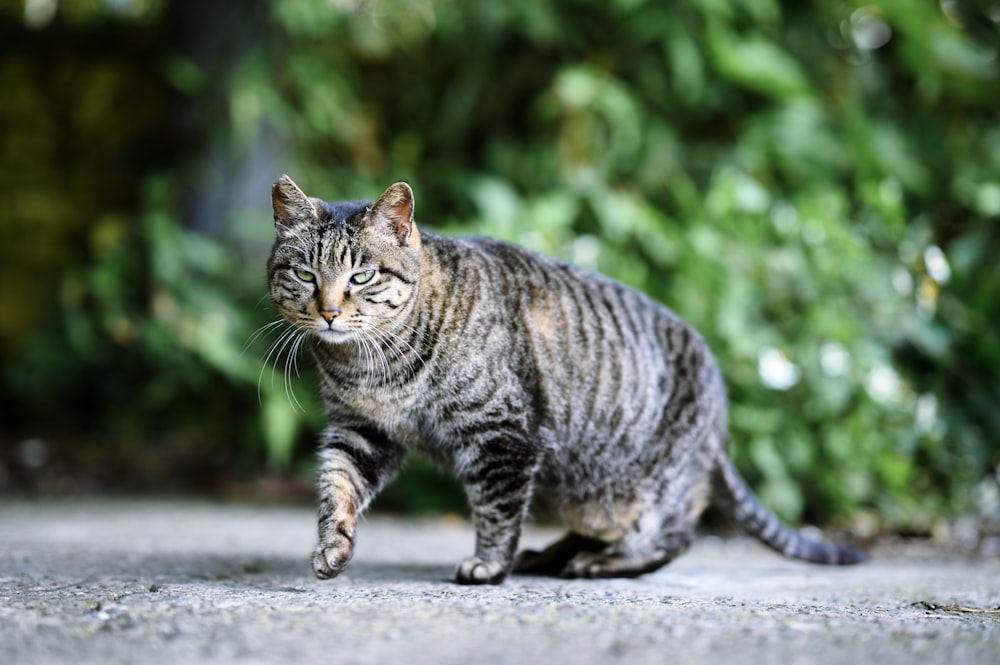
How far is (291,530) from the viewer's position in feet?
13.2

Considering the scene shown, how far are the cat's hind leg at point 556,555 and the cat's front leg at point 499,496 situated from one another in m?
0.33

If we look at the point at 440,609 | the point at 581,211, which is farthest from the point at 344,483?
the point at 581,211

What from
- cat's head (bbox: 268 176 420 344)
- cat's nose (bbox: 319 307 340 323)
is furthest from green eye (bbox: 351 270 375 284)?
cat's nose (bbox: 319 307 340 323)

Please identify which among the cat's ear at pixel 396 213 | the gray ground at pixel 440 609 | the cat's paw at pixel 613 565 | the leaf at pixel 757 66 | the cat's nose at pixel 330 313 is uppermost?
the leaf at pixel 757 66

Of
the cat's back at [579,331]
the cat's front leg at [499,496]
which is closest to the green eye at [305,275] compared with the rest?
the cat's back at [579,331]

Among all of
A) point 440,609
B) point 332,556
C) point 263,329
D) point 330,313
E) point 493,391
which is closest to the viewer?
point 440,609

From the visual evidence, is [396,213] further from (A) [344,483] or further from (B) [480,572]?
(B) [480,572]

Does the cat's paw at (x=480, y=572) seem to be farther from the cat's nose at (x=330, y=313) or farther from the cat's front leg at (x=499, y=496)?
the cat's nose at (x=330, y=313)

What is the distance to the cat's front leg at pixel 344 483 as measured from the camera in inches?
98.4

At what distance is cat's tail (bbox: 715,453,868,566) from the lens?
3195 mm

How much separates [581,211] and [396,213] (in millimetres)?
2563

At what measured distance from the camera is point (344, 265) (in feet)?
8.76

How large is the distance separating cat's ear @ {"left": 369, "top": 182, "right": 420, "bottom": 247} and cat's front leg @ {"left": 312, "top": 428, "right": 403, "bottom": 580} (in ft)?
1.91

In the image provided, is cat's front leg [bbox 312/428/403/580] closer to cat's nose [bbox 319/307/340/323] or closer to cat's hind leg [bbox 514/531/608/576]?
cat's nose [bbox 319/307/340/323]
